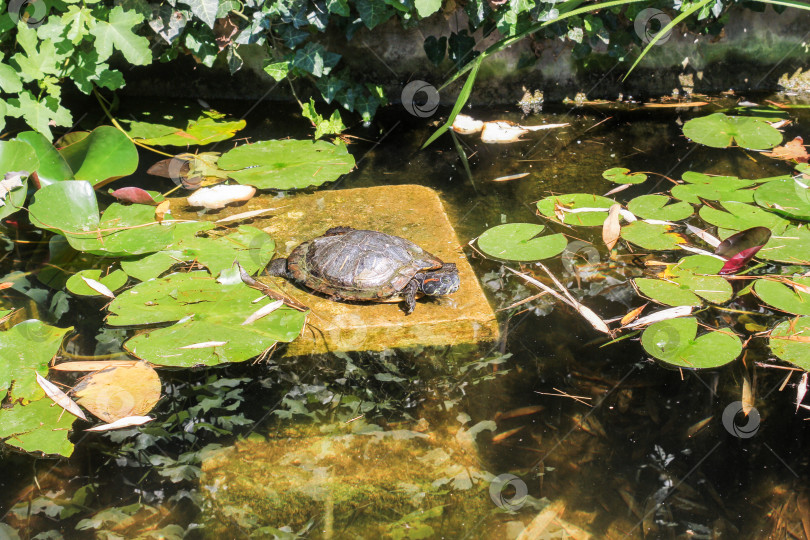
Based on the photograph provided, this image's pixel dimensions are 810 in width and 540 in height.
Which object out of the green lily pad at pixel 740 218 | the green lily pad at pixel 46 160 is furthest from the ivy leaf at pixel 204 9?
the green lily pad at pixel 740 218

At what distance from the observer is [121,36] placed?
3480mm

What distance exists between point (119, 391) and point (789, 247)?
291 centimetres

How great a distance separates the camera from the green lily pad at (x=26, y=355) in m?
2.21

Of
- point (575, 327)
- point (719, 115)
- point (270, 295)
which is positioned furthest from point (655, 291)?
point (719, 115)

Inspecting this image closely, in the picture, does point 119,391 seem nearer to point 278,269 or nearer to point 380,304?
point 278,269

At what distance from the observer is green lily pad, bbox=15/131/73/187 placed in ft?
10.0

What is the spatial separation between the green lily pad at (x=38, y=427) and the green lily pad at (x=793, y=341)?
2.55 meters

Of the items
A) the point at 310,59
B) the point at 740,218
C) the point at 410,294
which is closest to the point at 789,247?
the point at 740,218

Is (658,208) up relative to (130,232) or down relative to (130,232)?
down

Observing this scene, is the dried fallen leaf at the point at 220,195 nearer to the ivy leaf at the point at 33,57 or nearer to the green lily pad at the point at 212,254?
the green lily pad at the point at 212,254

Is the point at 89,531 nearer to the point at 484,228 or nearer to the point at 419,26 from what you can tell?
the point at 484,228

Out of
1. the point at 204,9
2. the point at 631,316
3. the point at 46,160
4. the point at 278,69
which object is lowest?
the point at 631,316

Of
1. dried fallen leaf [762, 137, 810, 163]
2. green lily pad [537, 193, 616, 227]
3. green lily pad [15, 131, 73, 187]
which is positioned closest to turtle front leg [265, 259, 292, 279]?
green lily pad [15, 131, 73, 187]

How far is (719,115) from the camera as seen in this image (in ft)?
13.5
